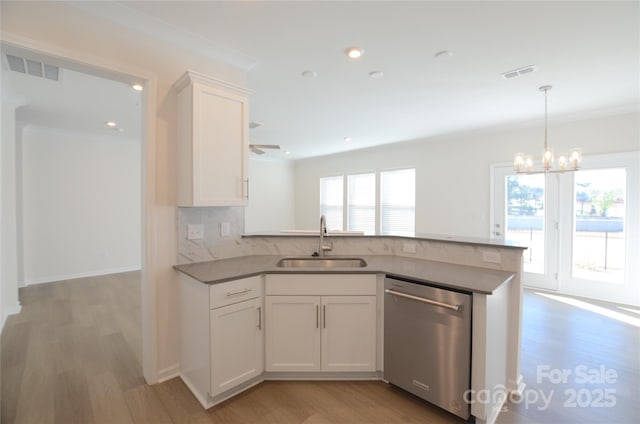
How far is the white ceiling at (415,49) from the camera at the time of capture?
2088 millimetres

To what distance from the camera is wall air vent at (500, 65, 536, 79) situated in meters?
2.93

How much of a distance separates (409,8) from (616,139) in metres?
4.24

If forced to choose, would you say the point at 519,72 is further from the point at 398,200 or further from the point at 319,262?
the point at 398,200

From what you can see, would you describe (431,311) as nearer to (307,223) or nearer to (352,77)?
(352,77)

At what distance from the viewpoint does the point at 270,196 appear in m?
8.80

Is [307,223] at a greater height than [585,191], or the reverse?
[585,191]

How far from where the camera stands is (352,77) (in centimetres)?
318

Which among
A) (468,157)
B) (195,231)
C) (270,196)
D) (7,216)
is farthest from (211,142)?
(270,196)

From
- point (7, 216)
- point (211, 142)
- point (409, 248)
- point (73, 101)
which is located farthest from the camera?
point (73, 101)

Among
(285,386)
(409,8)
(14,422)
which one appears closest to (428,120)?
(409,8)

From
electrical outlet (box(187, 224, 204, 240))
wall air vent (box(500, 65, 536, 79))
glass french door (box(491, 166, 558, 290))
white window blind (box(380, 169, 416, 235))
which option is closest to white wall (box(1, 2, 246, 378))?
electrical outlet (box(187, 224, 204, 240))

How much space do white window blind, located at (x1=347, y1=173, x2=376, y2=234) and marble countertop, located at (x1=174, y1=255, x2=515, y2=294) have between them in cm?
485

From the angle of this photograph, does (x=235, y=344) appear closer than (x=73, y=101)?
Yes

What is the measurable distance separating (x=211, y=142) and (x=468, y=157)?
4971 millimetres
